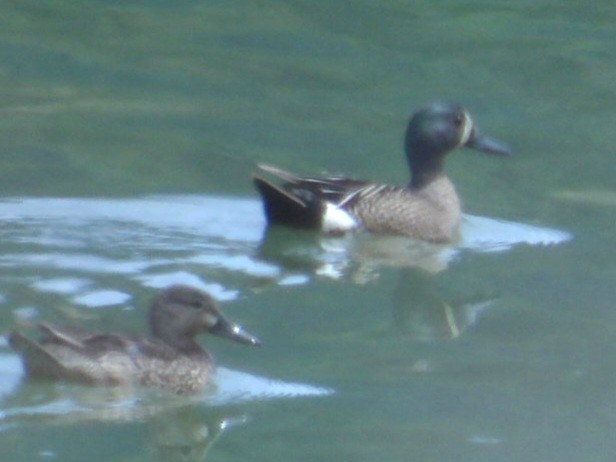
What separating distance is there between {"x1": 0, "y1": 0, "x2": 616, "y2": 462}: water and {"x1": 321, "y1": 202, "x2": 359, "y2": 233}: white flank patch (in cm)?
14

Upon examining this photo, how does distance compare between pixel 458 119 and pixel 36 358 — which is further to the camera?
pixel 458 119

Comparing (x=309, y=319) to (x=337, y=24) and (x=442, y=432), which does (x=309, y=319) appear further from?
(x=337, y=24)

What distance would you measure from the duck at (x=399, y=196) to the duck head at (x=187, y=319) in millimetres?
2570

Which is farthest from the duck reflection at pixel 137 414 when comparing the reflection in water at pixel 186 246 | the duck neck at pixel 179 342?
the reflection in water at pixel 186 246

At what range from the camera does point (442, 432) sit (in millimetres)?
8422

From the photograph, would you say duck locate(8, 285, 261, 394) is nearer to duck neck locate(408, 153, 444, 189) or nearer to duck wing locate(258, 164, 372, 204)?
duck wing locate(258, 164, 372, 204)

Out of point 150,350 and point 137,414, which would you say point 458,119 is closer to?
point 150,350

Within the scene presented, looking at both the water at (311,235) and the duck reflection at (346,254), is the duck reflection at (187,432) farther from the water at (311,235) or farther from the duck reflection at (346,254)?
the duck reflection at (346,254)

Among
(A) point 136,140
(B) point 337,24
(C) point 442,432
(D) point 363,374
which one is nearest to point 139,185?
(A) point 136,140

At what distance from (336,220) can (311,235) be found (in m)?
0.19

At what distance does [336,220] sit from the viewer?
11688 mm

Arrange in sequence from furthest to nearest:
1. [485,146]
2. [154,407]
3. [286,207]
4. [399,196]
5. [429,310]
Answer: [485,146]
[399,196]
[286,207]
[429,310]
[154,407]

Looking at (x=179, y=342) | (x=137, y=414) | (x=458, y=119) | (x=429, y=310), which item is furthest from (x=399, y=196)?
(x=137, y=414)

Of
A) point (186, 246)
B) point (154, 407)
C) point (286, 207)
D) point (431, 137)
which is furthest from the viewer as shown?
point (431, 137)
